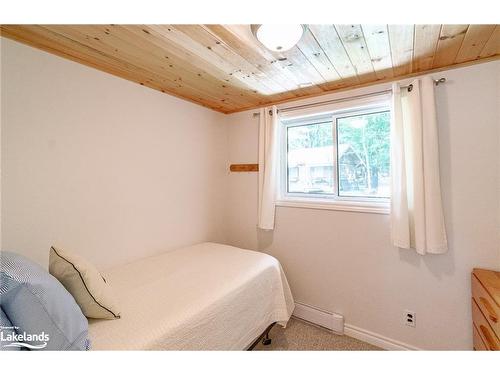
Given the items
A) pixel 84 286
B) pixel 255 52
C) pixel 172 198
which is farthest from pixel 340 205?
pixel 84 286

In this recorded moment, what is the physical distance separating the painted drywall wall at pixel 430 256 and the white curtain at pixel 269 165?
0.17m

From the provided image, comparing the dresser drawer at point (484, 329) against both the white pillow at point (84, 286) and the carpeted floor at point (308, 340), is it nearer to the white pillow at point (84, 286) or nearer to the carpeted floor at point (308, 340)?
the carpeted floor at point (308, 340)

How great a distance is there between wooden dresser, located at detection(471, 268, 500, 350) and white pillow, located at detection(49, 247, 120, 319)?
195cm

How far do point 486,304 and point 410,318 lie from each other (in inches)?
24.4

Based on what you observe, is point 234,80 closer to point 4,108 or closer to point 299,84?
point 299,84

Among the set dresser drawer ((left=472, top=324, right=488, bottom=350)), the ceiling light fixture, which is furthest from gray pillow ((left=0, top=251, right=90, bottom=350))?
dresser drawer ((left=472, top=324, right=488, bottom=350))

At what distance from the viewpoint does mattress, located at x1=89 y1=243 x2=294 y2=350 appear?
41.1 inches

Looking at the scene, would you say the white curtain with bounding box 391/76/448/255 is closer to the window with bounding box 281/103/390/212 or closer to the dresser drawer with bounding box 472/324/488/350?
the window with bounding box 281/103/390/212

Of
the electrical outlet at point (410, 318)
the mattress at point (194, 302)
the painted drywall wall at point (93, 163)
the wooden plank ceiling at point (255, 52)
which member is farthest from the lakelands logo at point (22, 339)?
the electrical outlet at point (410, 318)

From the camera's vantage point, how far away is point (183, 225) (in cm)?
237

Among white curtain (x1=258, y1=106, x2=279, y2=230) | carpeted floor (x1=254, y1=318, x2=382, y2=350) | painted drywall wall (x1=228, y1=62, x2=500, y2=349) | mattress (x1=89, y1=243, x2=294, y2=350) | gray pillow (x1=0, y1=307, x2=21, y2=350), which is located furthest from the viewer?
white curtain (x1=258, y1=106, x2=279, y2=230)

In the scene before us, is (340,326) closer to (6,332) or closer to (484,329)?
(484,329)
